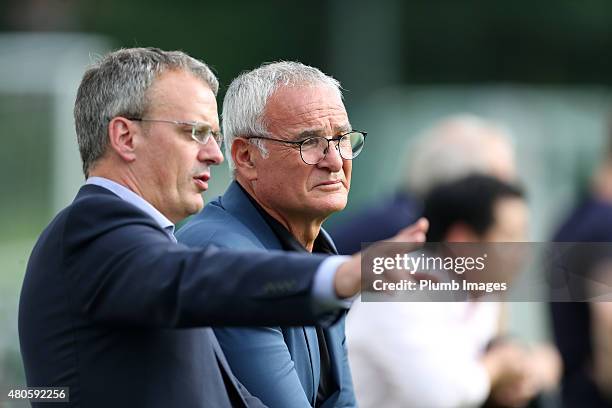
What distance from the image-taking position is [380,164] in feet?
40.6

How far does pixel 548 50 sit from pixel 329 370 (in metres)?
16.8

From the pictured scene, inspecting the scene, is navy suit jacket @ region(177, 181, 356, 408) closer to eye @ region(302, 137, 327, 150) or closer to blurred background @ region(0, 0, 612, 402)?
eye @ region(302, 137, 327, 150)

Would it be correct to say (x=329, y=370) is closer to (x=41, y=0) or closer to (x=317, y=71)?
(x=317, y=71)

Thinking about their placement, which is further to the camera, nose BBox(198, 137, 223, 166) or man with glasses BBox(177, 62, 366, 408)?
man with glasses BBox(177, 62, 366, 408)

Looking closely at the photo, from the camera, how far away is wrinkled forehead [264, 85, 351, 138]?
3.81 m

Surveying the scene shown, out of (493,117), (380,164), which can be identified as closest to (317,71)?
(380,164)

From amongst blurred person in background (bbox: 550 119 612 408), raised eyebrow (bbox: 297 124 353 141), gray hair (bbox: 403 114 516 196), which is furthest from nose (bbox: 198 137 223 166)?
gray hair (bbox: 403 114 516 196)

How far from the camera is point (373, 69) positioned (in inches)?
705

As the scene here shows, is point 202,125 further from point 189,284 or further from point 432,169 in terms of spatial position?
point 432,169

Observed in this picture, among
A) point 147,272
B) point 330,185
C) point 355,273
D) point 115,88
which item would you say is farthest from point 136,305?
point 330,185

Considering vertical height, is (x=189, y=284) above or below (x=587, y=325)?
above

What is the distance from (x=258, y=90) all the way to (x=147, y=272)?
133cm

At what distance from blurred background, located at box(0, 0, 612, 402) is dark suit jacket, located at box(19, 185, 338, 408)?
497cm

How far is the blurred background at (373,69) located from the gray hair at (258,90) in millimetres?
4180
